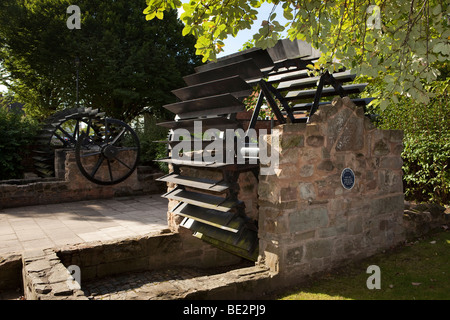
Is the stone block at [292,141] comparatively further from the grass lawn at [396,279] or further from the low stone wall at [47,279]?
the low stone wall at [47,279]

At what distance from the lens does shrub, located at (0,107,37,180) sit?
11.8 metres

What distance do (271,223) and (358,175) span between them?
131cm

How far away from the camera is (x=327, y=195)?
389cm

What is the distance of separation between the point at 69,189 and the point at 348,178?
7.74 m

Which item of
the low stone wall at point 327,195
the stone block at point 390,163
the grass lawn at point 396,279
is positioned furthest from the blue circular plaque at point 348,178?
the grass lawn at point 396,279

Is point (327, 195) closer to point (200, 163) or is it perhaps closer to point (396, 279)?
point (396, 279)

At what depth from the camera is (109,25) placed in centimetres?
1750

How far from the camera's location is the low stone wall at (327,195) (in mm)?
3586

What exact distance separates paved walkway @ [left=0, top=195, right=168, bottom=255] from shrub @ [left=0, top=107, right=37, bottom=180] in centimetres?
395

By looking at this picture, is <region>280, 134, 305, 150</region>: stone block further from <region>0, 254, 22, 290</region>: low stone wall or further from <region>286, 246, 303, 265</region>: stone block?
<region>0, 254, 22, 290</region>: low stone wall

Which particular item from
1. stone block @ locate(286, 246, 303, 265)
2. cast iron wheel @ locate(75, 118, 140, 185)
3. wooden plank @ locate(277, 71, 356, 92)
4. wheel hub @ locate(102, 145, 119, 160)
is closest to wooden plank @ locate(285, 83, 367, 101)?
wooden plank @ locate(277, 71, 356, 92)

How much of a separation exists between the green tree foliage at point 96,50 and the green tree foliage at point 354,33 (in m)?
13.7
